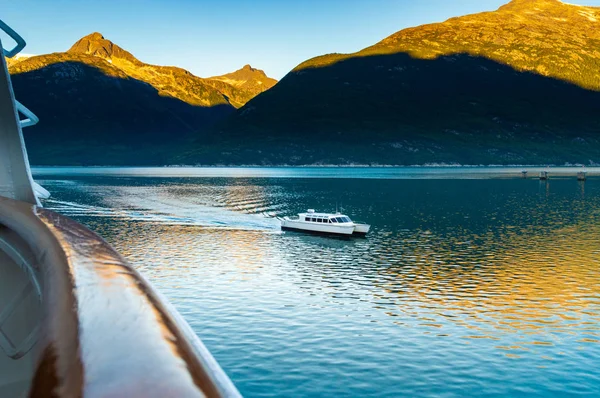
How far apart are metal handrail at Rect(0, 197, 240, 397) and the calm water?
84.7 ft

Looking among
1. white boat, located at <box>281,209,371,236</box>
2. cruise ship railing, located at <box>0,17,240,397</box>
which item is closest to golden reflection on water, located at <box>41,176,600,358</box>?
white boat, located at <box>281,209,371,236</box>

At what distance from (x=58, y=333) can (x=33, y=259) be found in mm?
3564

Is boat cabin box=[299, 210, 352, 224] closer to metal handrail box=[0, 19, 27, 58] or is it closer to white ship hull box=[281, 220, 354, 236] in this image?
white ship hull box=[281, 220, 354, 236]

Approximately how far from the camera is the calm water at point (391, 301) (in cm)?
3111

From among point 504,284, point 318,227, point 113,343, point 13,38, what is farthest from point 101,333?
point 318,227

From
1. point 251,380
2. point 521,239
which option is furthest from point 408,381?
point 521,239

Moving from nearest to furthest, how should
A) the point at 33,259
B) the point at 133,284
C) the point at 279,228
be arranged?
the point at 133,284 → the point at 33,259 → the point at 279,228

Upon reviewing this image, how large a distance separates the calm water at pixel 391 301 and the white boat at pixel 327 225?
2.09m

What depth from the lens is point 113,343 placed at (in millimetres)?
3199

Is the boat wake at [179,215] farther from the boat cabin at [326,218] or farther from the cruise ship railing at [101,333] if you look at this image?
the cruise ship railing at [101,333]

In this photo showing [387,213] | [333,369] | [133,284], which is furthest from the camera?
[387,213]

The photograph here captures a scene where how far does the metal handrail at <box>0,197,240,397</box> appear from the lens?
270cm

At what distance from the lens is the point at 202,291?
5112 centimetres

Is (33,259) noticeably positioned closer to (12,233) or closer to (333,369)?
(12,233)
